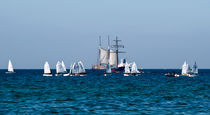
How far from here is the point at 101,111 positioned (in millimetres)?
45250

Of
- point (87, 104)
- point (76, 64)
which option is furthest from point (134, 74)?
point (87, 104)

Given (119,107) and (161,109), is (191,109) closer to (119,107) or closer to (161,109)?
(161,109)

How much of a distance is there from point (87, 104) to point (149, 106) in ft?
26.4

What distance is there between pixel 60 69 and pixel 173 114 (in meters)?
149

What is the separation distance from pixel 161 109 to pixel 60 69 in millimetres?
145272

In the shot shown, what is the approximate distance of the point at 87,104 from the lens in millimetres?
52469

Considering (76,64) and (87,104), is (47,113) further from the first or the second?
(76,64)

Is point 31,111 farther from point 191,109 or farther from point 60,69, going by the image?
point 60,69

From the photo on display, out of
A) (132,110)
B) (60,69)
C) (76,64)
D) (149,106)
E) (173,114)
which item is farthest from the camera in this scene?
(60,69)

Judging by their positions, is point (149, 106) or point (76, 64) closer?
→ point (149, 106)

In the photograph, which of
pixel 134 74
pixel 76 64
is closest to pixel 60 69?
pixel 76 64

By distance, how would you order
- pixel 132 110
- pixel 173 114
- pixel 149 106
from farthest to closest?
1. pixel 149 106
2. pixel 132 110
3. pixel 173 114

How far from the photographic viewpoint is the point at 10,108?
48.6 meters

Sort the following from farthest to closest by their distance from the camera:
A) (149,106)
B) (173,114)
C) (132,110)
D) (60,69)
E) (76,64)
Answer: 1. (60,69)
2. (76,64)
3. (149,106)
4. (132,110)
5. (173,114)
